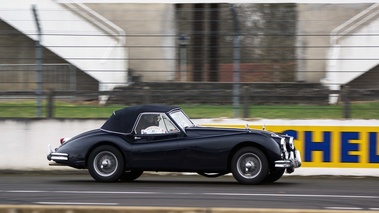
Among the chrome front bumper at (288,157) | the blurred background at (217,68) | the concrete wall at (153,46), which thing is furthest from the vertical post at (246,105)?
the chrome front bumper at (288,157)

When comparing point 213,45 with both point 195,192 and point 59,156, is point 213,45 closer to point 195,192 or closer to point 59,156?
point 59,156

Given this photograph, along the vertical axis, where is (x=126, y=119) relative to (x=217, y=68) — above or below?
below

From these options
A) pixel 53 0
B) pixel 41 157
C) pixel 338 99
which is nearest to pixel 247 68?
pixel 338 99

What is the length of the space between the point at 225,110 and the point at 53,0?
8.54 meters

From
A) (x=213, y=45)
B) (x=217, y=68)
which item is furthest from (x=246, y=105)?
(x=213, y=45)

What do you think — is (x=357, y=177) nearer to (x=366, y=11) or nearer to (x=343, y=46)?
(x=343, y=46)

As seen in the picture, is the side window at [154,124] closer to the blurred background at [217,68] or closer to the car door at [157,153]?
the car door at [157,153]

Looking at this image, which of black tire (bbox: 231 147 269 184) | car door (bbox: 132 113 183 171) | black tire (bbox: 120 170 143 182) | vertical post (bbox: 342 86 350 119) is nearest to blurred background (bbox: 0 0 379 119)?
vertical post (bbox: 342 86 350 119)

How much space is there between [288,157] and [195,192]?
1.95 m

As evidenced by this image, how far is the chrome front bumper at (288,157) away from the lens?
1136 cm

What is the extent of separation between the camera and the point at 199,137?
11.8 metres

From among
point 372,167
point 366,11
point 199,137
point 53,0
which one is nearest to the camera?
point 199,137

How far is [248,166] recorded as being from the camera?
1149 centimetres

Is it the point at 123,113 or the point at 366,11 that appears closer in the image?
the point at 123,113
